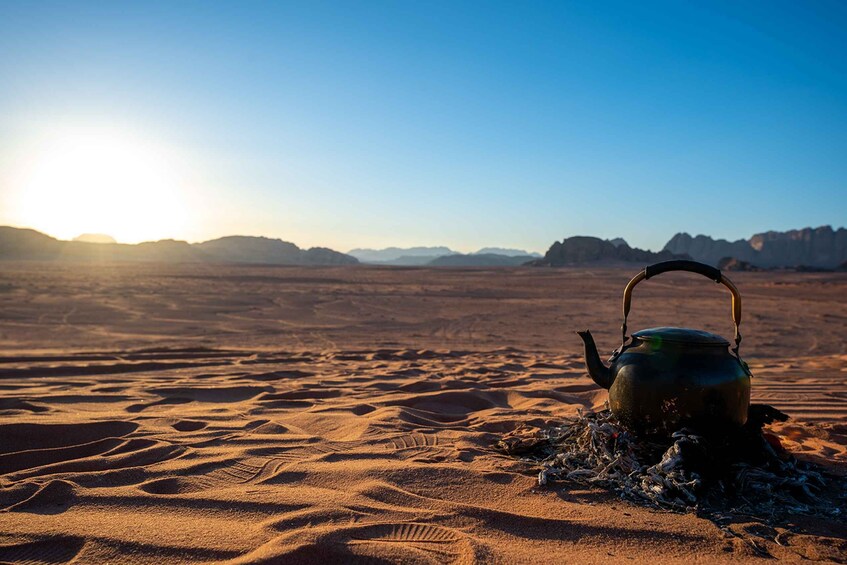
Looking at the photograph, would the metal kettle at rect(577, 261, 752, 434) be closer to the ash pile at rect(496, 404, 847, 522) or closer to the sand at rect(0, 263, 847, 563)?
the ash pile at rect(496, 404, 847, 522)

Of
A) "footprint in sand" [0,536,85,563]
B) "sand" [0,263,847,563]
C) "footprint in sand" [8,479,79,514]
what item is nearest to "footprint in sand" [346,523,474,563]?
"sand" [0,263,847,563]

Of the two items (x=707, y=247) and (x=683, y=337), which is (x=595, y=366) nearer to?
(x=683, y=337)

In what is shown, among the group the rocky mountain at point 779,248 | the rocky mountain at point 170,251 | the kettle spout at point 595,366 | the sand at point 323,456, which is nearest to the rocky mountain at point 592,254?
the rocky mountain at point 779,248

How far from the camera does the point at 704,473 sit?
257 centimetres

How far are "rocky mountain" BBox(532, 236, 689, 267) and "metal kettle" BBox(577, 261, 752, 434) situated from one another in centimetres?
5821

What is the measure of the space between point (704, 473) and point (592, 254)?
207ft

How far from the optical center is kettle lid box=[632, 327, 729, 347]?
263cm

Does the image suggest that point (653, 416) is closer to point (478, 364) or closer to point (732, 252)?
point (478, 364)

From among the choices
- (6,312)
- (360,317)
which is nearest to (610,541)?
(360,317)

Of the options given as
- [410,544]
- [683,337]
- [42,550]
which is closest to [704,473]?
[683,337]

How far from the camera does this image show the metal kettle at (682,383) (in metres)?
2.54

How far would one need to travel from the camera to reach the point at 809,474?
8.94 ft

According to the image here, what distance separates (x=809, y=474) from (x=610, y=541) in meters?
1.36

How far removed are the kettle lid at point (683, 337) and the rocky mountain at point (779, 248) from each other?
88345 millimetres
